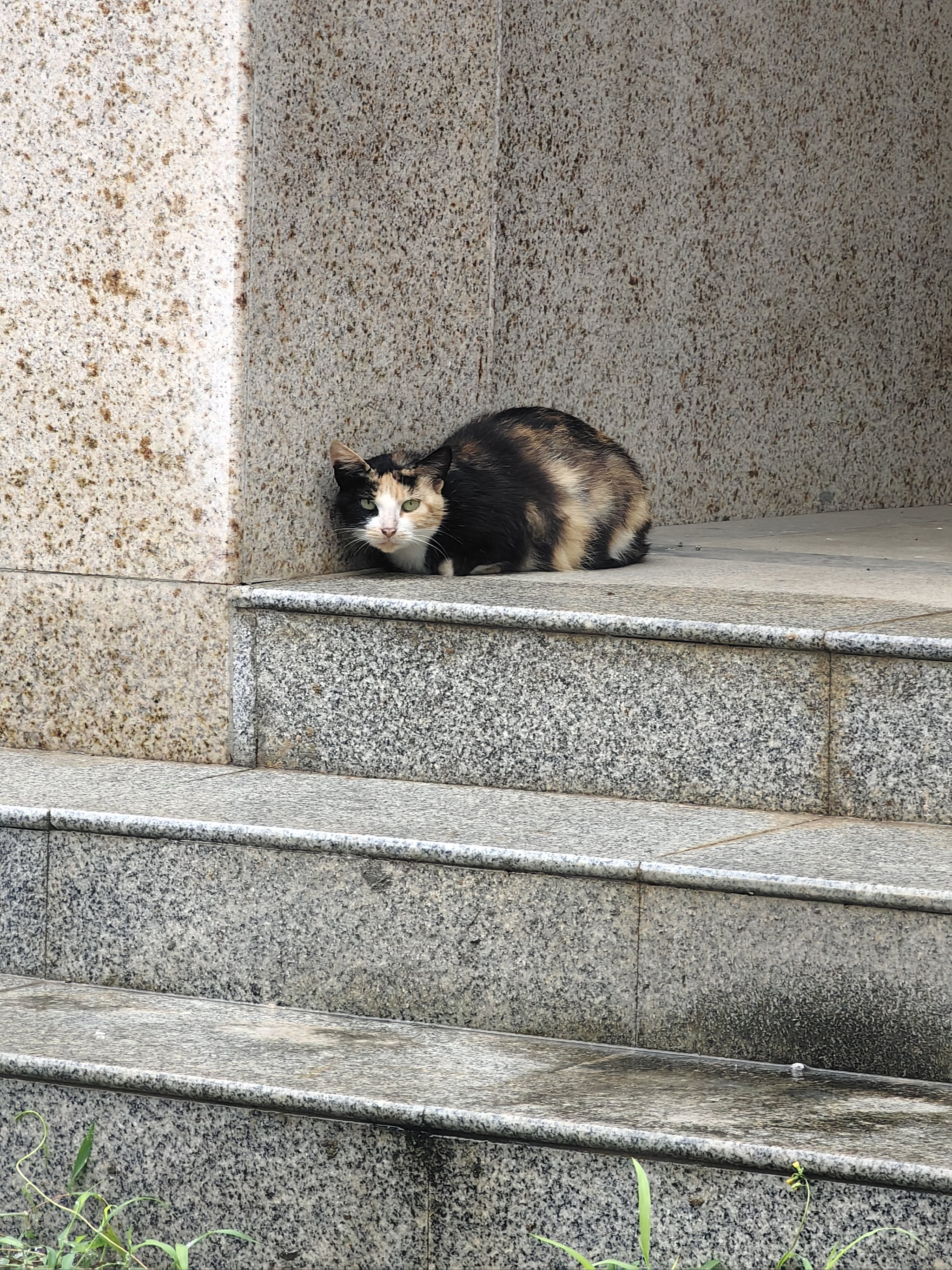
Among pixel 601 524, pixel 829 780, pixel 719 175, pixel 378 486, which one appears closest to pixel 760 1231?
pixel 829 780

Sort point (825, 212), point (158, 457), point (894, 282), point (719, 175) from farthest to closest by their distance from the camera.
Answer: point (894, 282)
point (825, 212)
point (719, 175)
point (158, 457)

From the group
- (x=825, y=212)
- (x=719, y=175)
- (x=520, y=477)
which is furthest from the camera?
(x=825, y=212)

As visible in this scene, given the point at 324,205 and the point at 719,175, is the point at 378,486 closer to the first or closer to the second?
the point at 324,205

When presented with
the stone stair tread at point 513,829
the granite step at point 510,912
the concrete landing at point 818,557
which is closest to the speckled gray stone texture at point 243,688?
the stone stair tread at point 513,829

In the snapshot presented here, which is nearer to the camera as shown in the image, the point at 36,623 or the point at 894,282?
the point at 36,623

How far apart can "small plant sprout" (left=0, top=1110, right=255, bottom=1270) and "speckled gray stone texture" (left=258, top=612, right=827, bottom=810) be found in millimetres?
1125

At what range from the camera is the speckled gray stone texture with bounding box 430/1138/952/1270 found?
7.91ft

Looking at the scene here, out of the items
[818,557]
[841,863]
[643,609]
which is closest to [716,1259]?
[841,863]

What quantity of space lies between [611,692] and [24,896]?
1160 millimetres

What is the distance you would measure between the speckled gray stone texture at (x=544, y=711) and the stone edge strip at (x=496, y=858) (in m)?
0.28

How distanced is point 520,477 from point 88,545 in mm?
1070

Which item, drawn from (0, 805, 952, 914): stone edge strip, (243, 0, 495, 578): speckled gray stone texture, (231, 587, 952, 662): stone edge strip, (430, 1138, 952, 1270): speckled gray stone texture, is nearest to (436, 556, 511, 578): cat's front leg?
(243, 0, 495, 578): speckled gray stone texture

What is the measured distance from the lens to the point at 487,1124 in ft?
8.44

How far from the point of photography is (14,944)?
339cm
